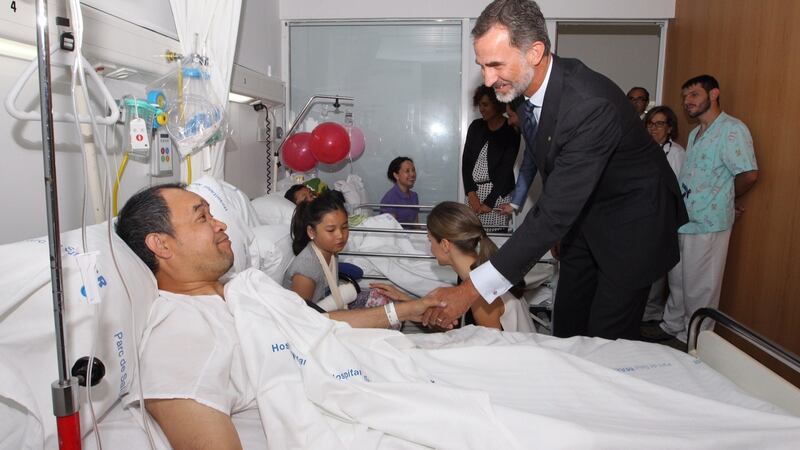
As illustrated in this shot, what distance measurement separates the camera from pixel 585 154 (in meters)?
1.93

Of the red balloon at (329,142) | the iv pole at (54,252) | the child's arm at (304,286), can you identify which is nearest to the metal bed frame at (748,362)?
the child's arm at (304,286)

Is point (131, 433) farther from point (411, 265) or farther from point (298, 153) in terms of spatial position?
point (298, 153)

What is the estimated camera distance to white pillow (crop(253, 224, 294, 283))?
2818 mm

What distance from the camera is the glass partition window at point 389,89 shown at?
5.08m

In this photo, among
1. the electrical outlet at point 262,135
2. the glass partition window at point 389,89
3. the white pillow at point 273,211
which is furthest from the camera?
the glass partition window at point 389,89

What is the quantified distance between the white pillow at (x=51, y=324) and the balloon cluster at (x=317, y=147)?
10.2 ft

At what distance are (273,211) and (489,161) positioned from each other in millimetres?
2029

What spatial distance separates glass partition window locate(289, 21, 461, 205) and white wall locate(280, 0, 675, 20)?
0.10m

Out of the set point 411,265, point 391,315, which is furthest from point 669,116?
point 391,315

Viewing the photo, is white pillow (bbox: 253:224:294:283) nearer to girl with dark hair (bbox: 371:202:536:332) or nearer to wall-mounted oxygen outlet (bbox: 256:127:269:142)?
girl with dark hair (bbox: 371:202:536:332)

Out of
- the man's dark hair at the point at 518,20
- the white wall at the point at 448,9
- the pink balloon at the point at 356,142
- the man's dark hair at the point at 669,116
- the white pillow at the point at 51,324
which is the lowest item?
the white pillow at the point at 51,324

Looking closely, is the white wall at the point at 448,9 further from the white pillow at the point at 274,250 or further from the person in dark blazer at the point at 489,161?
the white pillow at the point at 274,250

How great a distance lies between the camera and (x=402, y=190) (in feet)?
16.2

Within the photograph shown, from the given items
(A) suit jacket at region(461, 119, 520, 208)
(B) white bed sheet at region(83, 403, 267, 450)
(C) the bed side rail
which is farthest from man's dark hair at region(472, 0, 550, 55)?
(A) suit jacket at region(461, 119, 520, 208)
